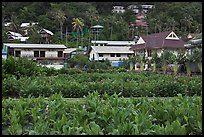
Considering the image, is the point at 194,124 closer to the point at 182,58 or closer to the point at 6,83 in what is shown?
the point at 6,83

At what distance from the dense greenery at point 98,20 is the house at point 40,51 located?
798 cm

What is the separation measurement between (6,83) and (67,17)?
138ft

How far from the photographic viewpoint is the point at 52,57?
37.5 meters

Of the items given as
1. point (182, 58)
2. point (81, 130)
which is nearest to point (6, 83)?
point (81, 130)

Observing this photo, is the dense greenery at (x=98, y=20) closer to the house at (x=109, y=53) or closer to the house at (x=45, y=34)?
the house at (x=45, y=34)

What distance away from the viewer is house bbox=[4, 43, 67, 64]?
119 ft

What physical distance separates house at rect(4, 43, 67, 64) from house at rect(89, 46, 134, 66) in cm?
406

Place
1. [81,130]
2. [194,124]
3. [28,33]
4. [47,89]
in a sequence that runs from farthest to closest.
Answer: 1. [28,33]
2. [47,89]
3. [194,124]
4. [81,130]

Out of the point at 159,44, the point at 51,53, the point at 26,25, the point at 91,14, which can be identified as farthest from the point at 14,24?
the point at 159,44

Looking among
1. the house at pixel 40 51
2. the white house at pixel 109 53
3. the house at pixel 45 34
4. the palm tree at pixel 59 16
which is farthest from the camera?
the palm tree at pixel 59 16

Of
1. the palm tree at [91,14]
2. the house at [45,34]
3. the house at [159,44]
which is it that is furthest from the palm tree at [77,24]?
the house at [159,44]

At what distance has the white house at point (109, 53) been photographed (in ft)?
129

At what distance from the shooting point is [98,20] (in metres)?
49.7

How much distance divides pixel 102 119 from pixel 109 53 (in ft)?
117
